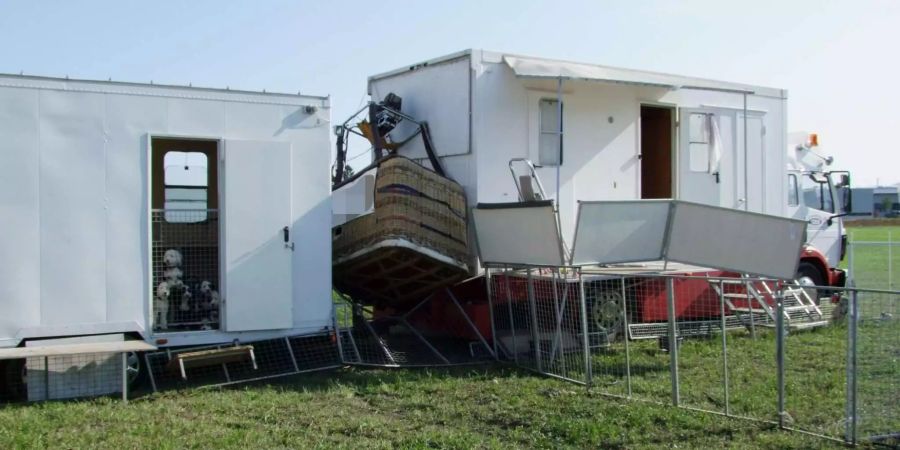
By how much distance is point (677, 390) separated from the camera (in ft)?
24.9

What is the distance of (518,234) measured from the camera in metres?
9.74

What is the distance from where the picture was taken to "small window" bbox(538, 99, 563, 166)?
36.8ft

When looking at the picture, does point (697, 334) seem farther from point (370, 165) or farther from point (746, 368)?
point (370, 165)

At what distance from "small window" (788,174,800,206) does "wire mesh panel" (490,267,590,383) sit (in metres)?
6.88

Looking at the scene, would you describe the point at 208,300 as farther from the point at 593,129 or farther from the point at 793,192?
the point at 793,192

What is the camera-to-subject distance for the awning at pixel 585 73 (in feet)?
34.2

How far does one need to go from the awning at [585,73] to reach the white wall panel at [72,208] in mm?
4750

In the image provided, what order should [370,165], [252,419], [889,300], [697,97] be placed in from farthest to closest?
1. [697,97]
2. [370,165]
3. [252,419]
4. [889,300]

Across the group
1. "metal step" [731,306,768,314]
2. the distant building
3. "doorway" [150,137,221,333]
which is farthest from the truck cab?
the distant building

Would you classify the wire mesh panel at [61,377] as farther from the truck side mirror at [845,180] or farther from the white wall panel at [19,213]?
the truck side mirror at [845,180]

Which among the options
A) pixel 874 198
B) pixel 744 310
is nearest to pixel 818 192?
pixel 744 310

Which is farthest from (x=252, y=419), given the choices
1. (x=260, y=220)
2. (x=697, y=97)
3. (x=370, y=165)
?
(x=697, y=97)

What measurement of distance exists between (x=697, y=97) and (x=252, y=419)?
799cm

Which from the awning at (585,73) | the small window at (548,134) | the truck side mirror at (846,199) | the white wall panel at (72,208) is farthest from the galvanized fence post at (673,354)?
Result: the truck side mirror at (846,199)
